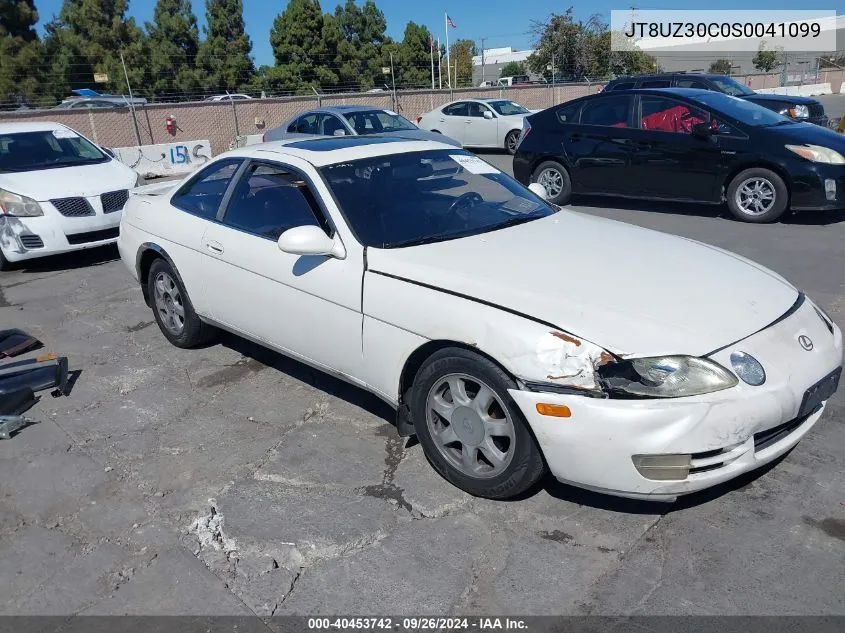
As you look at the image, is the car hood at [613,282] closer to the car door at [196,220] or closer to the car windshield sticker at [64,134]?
the car door at [196,220]

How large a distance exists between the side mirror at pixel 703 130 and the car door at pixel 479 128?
9367 mm

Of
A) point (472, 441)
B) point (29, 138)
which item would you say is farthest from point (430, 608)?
point (29, 138)

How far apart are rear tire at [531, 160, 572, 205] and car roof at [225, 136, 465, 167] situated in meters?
5.47

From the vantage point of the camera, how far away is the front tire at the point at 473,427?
297 centimetres

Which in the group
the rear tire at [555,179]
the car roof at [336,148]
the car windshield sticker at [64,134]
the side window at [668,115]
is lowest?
the rear tire at [555,179]

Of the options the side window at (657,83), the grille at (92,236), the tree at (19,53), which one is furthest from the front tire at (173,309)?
the tree at (19,53)

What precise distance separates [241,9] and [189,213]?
134 ft

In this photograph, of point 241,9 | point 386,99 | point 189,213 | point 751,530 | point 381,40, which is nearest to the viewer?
point 751,530

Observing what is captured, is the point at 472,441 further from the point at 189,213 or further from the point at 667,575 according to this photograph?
the point at 189,213

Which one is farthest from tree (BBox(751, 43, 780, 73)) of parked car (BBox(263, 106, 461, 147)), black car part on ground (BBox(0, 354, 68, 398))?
black car part on ground (BBox(0, 354, 68, 398))

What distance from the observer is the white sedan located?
274cm

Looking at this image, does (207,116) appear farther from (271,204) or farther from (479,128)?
(271,204)

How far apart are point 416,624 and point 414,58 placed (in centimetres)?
4923

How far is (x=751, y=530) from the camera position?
115 inches
